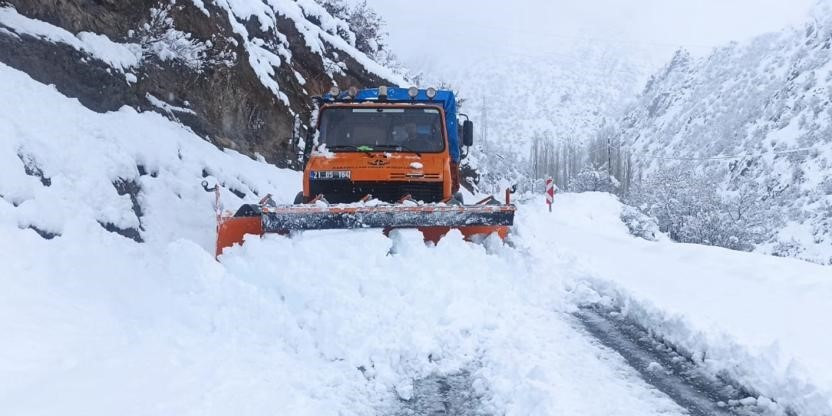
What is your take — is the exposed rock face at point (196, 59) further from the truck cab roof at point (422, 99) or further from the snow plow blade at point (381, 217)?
the snow plow blade at point (381, 217)

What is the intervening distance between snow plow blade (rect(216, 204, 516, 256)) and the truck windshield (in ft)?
5.48

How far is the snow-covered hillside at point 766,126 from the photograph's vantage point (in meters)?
46.3

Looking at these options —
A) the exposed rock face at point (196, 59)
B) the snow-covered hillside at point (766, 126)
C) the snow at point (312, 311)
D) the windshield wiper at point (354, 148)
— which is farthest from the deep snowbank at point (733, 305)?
the snow-covered hillside at point (766, 126)

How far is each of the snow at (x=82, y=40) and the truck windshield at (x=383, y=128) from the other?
3.68 m

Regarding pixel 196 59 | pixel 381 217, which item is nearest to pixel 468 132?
pixel 381 217

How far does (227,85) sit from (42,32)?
4.56 metres

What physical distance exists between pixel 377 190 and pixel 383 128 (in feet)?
3.07

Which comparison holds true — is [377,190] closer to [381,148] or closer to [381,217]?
[381,148]

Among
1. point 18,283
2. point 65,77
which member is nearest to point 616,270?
point 18,283

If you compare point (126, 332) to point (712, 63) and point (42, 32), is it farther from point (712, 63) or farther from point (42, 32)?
point (712, 63)

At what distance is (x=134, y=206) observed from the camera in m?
7.26

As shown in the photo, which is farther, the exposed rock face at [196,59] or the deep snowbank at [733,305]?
the exposed rock face at [196,59]

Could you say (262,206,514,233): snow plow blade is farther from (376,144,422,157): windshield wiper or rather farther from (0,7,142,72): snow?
(0,7,142,72): snow

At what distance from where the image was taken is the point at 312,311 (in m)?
4.45
